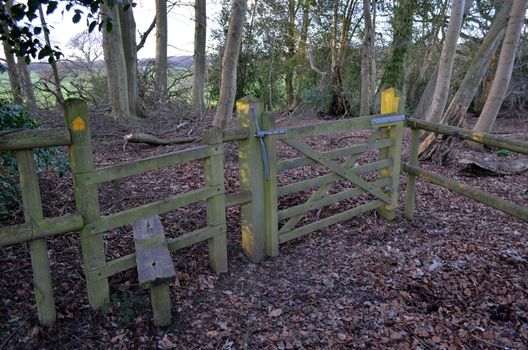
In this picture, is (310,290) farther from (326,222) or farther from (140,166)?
(140,166)

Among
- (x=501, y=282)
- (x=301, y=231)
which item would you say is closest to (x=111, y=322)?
(x=301, y=231)

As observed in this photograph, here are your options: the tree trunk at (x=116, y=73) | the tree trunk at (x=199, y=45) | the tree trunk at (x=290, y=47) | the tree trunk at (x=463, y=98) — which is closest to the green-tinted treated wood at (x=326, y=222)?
the tree trunk at (x=463, y=98)

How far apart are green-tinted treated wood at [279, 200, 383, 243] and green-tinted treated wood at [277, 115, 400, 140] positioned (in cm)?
97

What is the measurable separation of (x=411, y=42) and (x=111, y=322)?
15.3 meters

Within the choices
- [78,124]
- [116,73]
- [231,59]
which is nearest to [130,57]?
[116,73]

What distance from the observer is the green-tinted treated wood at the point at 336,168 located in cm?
386

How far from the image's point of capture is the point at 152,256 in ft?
9.50

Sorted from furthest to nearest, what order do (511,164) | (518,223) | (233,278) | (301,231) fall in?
(511,164)
(518,223)
(301,231)
(233,278)

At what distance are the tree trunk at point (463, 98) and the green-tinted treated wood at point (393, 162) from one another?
9.72 feet

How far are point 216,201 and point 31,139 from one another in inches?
59.2

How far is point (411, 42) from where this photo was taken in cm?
1512

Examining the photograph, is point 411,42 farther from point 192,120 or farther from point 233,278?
point 233,278

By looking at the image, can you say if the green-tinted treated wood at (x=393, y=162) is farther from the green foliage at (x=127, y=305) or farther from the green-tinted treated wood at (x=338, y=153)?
the green foliage at (x=127, y=305)

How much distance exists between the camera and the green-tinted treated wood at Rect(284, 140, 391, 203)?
12.7 ft
